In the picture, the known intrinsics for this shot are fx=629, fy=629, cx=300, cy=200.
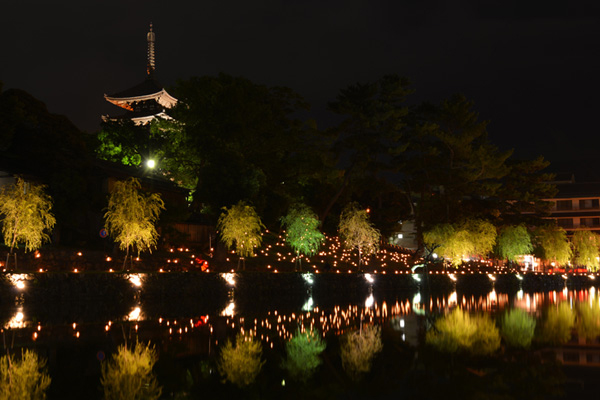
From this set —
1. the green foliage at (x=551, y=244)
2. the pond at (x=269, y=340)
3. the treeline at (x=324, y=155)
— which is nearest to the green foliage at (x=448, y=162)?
the treeline at (x=324, y=155)

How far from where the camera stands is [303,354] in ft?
43.8

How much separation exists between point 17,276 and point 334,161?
2981 centimetres

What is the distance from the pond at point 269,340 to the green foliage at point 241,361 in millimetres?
57

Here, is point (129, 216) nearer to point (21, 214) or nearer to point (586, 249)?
point (21, 214)

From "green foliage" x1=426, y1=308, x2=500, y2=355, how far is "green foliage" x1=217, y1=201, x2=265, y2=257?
14.0 metres

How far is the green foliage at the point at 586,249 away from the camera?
6688 centimetres

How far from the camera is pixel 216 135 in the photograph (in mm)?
37250

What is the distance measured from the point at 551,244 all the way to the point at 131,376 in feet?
191

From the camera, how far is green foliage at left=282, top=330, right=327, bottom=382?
11.4m

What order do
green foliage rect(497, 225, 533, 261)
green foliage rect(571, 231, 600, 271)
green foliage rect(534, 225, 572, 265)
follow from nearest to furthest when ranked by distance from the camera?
1. green foliage rect(497, 225, 533, 261)
2. green foliage rect(534, 225, 572, 265)
3. green foliage rect(571, 231, 600, 271)

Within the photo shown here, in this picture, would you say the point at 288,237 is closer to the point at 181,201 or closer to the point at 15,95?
the point at 181,201

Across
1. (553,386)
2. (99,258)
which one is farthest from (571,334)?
(99,258)

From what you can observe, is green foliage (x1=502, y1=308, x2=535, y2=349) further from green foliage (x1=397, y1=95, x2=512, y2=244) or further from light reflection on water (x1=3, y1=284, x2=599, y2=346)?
green foliage (x1=397, y1=95, x2=512, y2=244)

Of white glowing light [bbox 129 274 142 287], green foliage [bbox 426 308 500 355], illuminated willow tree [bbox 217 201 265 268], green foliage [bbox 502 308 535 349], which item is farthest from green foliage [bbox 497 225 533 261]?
Result: white glowing light [bbox 129 274 142 287]
